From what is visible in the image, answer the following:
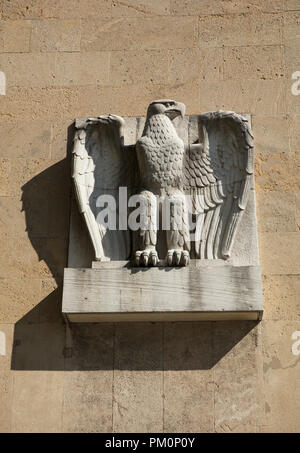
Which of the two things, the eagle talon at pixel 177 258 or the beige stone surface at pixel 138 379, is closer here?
the beige stone surface at pixel 138 379

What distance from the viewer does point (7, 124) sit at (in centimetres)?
795

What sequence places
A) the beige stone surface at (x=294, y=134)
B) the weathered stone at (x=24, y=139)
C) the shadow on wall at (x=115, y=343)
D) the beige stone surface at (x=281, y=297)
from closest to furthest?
the shadow on wall at (x=115, y=343)
the beige stone surface at (x=281, y=297)
the beige stone surface at (x=294, y=134)
the weathered stone at (x=24, y=139)

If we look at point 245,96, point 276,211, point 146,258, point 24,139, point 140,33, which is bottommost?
point 146,258

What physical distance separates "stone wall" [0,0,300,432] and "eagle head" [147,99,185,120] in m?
0.43

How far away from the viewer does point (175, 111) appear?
7.47m

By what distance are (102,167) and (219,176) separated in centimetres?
112

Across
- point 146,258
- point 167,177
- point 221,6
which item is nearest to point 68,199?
point 167,177

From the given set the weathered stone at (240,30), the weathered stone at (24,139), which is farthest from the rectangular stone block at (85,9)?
the weathered stone at (24,139)

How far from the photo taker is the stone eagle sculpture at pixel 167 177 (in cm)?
709

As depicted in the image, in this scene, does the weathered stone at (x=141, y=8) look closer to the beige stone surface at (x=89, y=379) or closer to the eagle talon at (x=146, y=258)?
the eagle talon at (x=146, y=258)

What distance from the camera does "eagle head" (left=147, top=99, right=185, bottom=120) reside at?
7.42 m

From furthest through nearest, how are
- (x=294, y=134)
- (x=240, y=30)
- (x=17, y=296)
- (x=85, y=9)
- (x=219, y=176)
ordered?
1. (x=85, y=9)
2. (x=240, y=30)
3. (x=294, y=134)
4. (x=219, y=176)
5. (x=17, y=296)

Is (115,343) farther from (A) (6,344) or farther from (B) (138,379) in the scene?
(A) (6,344)

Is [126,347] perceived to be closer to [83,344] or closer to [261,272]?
[83,344]
